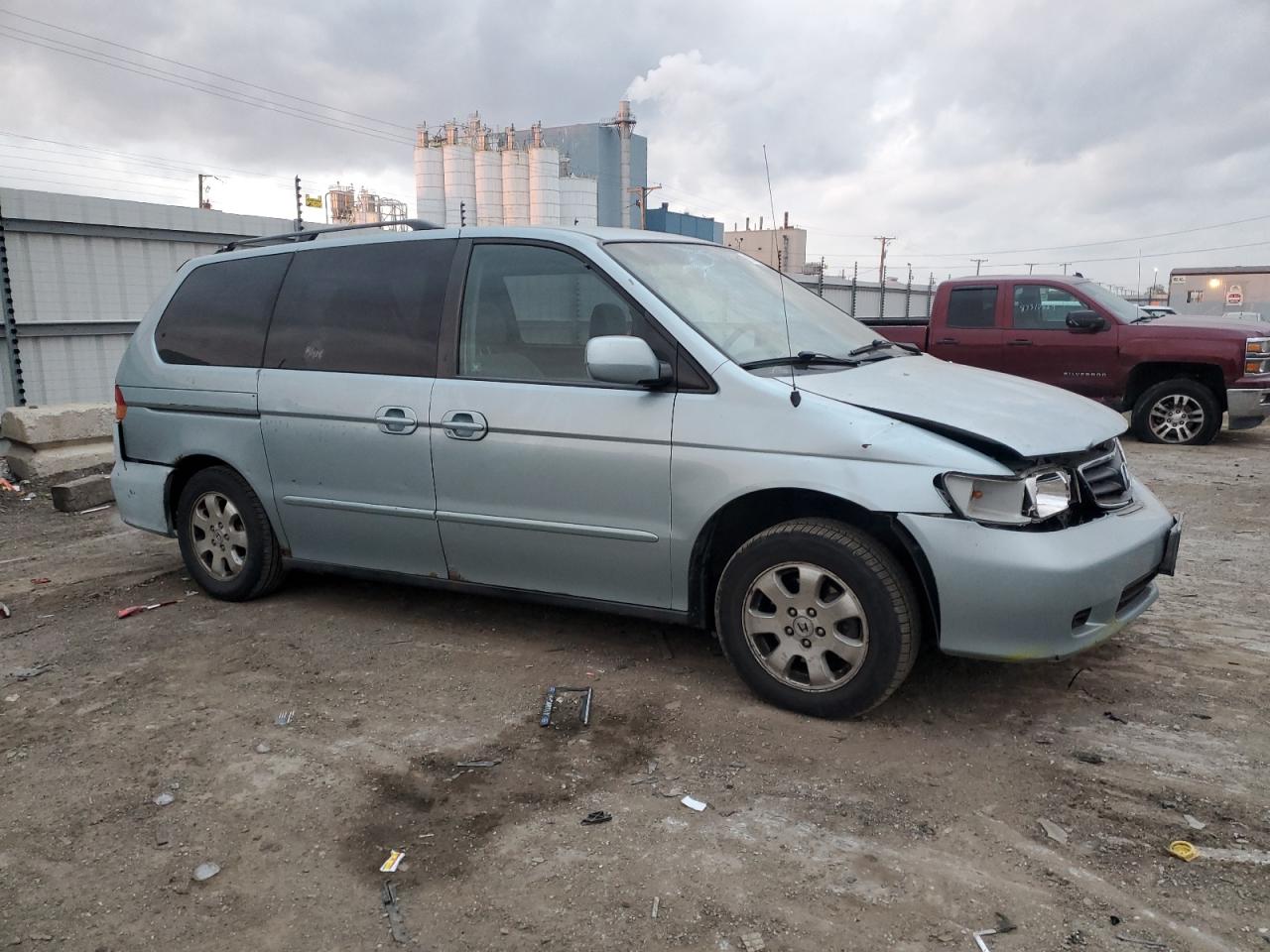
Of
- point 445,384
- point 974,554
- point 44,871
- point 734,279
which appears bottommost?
point 44,871

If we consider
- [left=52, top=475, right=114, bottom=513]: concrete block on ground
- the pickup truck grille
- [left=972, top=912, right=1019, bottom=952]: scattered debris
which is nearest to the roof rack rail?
the pickup truck grille

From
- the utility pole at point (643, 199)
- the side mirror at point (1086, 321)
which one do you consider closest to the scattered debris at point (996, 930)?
the side mirror at point (1086, 321)

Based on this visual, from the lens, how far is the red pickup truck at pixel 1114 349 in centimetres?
962

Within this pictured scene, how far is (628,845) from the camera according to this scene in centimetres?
274

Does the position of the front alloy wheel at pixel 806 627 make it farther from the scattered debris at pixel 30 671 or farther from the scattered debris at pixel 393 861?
the scattered debris at pixel 30 671

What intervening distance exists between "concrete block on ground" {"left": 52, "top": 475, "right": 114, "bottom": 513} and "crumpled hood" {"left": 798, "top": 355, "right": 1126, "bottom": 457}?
20.8ft

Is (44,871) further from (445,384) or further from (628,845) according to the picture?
(445,384)

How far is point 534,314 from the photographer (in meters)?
4.02

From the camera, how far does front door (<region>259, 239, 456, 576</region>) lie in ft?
13.8

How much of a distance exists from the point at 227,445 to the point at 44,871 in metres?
2.48

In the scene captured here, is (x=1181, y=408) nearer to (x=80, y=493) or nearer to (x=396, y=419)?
(x=396, y=419)

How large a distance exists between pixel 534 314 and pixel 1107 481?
234 cm

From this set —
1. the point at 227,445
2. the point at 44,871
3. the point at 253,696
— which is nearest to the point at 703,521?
the point at 253,696

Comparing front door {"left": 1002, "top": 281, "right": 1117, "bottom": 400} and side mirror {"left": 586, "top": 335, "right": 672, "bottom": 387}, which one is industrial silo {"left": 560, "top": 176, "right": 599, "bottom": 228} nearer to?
front door {"left": 1002, "top": 281, "right": 1117, "bottom": 400}
